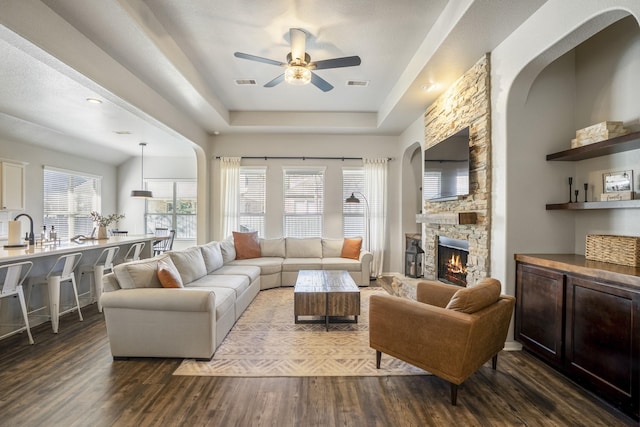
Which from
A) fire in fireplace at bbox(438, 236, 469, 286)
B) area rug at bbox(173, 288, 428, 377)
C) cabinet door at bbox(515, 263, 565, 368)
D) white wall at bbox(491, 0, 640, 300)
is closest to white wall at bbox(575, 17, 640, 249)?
white wall at bbox(491, 0, 640, 300)

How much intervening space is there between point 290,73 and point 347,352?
2950 millimetres

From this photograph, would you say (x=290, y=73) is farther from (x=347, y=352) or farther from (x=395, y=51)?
(x=347, y=352)

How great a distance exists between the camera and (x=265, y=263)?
5320mm

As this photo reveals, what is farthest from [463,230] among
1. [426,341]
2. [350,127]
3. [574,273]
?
[350,127]

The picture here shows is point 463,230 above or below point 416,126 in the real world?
below

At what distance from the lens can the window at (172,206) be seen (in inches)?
328

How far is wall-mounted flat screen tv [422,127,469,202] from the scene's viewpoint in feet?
11.6

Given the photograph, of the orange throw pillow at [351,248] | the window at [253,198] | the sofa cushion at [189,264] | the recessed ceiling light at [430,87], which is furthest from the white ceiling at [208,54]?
the orange throw pillow at [351,248]

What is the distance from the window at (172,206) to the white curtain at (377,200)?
16.2ft

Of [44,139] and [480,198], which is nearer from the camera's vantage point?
[480,198]

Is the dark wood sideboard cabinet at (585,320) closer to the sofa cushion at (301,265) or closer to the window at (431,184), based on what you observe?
the window at (431,184)

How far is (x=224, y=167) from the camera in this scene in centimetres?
638

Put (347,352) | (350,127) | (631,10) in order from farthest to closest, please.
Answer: (350,127), (347,352), (631,10)

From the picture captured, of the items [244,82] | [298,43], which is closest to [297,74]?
[298,43]
